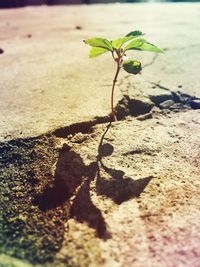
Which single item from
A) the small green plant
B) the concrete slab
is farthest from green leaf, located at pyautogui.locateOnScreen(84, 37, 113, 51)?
the concrete slab

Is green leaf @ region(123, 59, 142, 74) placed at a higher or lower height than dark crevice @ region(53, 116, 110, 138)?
higher

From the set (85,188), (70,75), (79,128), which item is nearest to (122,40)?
(79,128)

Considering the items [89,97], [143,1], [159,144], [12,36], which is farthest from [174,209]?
[143,1]

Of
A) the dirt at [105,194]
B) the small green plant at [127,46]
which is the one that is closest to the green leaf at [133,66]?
the small green plant at [127,46]

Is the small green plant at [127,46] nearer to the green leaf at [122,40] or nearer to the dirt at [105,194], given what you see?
the green leaf at [122,40]

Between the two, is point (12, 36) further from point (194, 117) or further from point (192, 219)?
point (192, 219)

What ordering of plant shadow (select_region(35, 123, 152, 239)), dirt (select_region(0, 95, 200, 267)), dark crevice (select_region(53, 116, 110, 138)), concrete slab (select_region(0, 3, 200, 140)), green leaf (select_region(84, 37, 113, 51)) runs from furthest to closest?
concrete slab (select_region(0, 3, 200, 140)), dark crevice (select_region(53, 116, 110, 138)), green leaf (select_region(84, 37, 113, 51)), plant shadow (select_region(35, 123, 152, 239)), dirt (select_region(0, 95, 200, 267))

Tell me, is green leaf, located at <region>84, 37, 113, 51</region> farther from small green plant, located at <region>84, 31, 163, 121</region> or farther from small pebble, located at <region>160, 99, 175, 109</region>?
small pebble, located at <region>160, 99, 175, 109</region>
